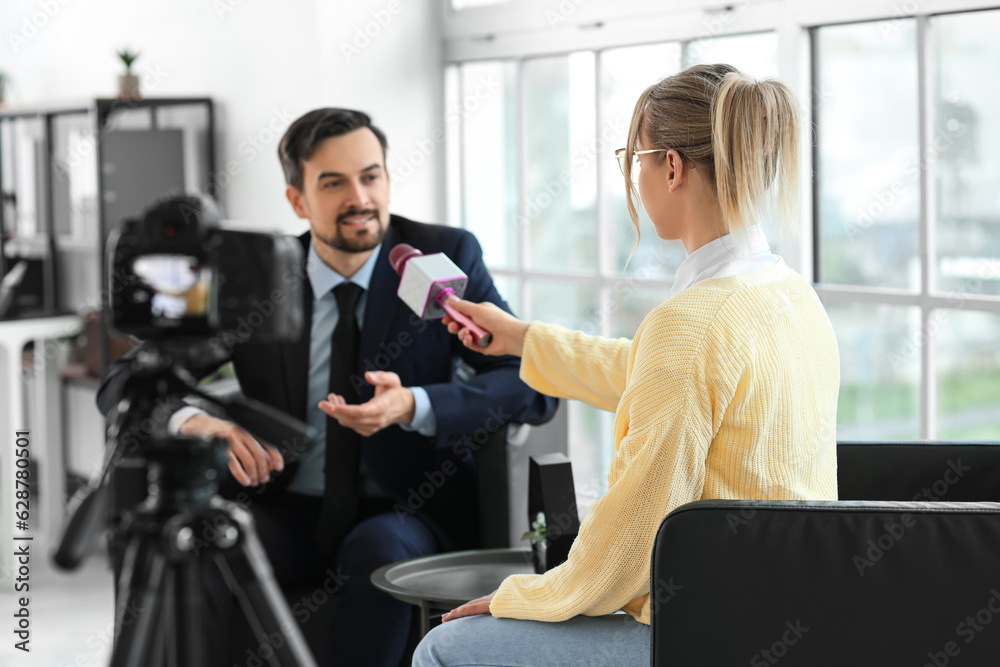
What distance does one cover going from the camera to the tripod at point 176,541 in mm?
910

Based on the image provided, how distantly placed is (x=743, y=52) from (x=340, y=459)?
4.36ft

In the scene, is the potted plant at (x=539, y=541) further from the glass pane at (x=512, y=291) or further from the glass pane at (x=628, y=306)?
the glass pane at (x=512, y=291)

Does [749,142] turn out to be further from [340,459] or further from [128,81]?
[128,81]

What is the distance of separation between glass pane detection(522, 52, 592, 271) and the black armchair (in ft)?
5.75

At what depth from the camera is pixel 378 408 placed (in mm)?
1933

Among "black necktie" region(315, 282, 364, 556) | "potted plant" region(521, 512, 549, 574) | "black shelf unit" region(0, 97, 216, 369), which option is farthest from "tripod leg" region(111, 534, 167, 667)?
"black shelf unit" region(0, 97, 216, 369)

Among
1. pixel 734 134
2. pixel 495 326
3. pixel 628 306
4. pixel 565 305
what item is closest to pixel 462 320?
pixel 495 326

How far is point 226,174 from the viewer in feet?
11.6

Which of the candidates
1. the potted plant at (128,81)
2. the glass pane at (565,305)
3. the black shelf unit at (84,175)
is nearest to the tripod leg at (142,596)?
the glass pane at (565,305)

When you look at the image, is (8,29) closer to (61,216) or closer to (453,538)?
(61,216)

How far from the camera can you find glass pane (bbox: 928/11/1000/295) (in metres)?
2.03

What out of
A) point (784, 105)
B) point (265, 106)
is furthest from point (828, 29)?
point (265, 106)

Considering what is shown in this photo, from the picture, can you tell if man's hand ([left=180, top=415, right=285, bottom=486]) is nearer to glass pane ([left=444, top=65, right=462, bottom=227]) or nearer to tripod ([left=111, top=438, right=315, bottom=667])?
tripod ([left=111, top=438, right=315, bottom=667])

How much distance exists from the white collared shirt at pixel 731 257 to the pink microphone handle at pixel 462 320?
47 centimetres
